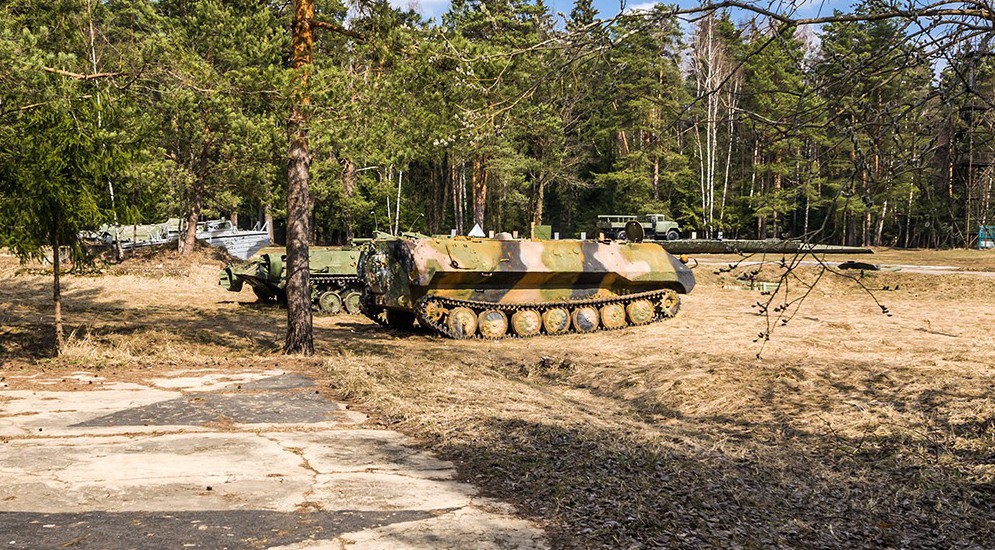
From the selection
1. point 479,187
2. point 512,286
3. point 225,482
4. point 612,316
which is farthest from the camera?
point 479,187

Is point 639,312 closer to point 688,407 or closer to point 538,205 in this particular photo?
point 688,407

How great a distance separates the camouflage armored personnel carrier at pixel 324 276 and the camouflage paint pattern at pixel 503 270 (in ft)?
8.84

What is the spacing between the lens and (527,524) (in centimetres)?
542

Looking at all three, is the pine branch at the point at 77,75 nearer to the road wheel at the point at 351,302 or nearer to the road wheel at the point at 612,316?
the road wheel at the point at 612,316

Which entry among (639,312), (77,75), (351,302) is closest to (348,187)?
(351,302)

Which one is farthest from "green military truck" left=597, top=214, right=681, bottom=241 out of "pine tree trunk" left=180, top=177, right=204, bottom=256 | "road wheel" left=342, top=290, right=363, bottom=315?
"road wheel" left=342, top=290, right=363, bottom=315

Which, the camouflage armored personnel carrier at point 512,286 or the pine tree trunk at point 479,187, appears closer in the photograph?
the camouflage armored personnel carrier at point 512,286

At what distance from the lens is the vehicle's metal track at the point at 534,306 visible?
17.3 m

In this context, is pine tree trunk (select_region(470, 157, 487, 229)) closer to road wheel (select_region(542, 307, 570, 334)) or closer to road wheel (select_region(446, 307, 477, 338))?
road wheel (select_region(542, 307, 570, 334))

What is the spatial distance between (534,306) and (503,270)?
1.03 m

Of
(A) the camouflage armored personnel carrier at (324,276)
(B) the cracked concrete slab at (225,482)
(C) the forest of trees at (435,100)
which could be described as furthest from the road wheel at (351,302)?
(B) the cracked concrete slab at (225,482)

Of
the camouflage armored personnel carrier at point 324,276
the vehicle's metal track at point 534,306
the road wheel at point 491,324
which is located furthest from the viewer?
the camouflage armored personnel carrier at point 324,276

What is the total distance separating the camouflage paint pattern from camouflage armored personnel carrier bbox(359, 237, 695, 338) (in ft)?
0.07

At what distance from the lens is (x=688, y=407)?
1030 centimetres
